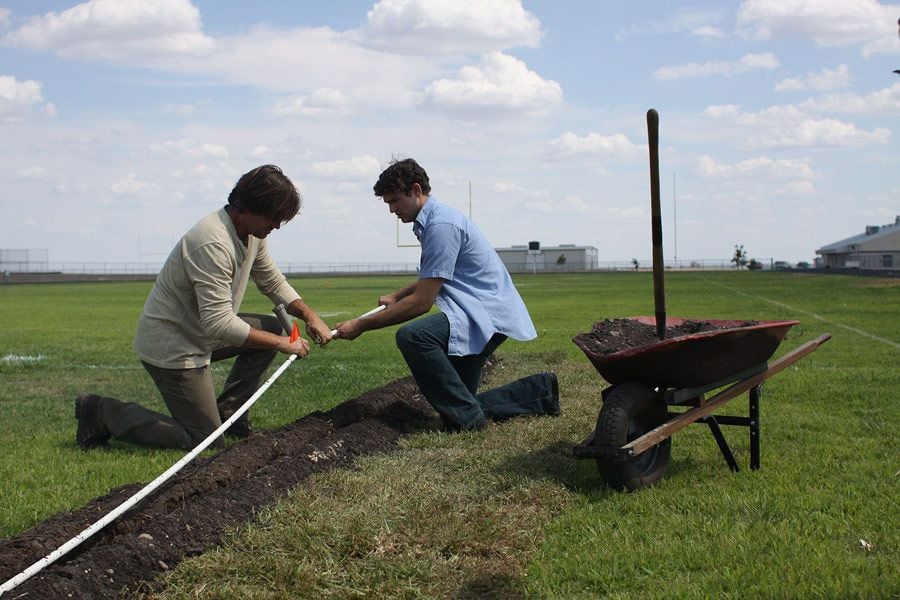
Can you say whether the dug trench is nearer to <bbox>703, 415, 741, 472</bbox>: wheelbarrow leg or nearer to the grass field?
the grass field

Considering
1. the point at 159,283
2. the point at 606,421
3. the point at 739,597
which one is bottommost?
the point at 739,597

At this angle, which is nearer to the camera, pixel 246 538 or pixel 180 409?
pixel 246 538

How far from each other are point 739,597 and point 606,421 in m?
1.28

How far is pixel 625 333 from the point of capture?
553cm

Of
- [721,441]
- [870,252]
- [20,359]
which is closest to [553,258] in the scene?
[870,252]

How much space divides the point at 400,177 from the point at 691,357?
2.21m

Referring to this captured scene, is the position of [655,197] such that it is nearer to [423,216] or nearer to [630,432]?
[630,432]

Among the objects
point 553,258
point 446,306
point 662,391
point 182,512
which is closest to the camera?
point 182,512

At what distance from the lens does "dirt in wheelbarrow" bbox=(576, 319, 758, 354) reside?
17.3 ft

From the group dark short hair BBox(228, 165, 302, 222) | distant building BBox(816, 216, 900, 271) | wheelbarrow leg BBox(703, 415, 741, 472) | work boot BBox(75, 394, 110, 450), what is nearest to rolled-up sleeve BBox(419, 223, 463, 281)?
dark short hair BBox(228, 165, 302, 222)

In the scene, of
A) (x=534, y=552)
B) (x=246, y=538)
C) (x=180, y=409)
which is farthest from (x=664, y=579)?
(x=180, y=409)

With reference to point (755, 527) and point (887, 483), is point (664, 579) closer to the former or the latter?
point (755, 527)

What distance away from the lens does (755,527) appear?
393cm

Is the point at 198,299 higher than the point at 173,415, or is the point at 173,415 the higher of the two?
the point at 198,299
